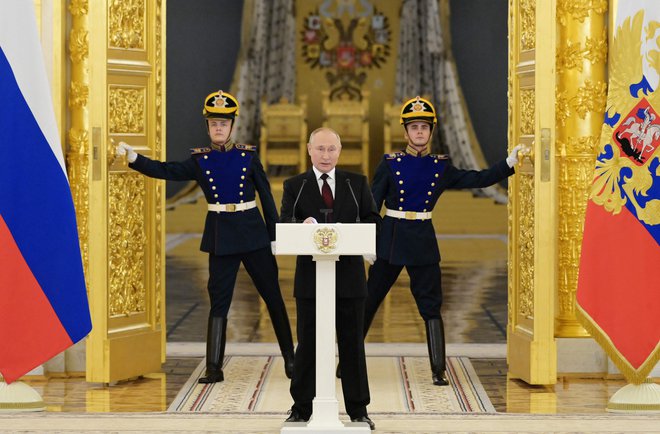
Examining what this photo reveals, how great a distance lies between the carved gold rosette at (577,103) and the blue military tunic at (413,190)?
0.47 m

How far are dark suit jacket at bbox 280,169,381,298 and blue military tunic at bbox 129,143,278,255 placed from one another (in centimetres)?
143

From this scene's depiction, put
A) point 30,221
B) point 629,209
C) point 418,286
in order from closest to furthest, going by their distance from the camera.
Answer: point 30,221 → point 629,209 → point 418,286

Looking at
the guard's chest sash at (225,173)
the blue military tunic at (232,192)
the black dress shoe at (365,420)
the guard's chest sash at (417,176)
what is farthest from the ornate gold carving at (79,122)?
the black dress shoe at (365,420)

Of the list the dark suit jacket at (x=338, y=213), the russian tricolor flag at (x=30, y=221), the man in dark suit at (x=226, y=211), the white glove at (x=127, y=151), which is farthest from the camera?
the man in dark suit at (x=226, y=211)

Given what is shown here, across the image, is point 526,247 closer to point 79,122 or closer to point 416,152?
point 416,152

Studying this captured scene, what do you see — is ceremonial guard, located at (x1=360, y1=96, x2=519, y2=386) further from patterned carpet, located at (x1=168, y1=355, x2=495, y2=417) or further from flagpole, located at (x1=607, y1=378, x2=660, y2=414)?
flagpole, located at (x1=607, y1=378, x2=660, y2=414)

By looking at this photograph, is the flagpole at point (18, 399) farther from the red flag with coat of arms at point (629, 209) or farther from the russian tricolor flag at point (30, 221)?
the red flag with coat of arms at point (629, 209)

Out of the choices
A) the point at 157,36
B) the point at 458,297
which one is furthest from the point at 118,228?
the point at 458,297

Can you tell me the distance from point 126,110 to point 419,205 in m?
1.75

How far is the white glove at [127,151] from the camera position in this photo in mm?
7332

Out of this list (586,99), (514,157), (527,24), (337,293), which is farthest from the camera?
(586,99)

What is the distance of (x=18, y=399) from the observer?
22.2 feet

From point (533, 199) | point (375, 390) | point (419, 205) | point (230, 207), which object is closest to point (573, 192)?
point (533, 199)

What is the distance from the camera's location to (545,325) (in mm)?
7344
